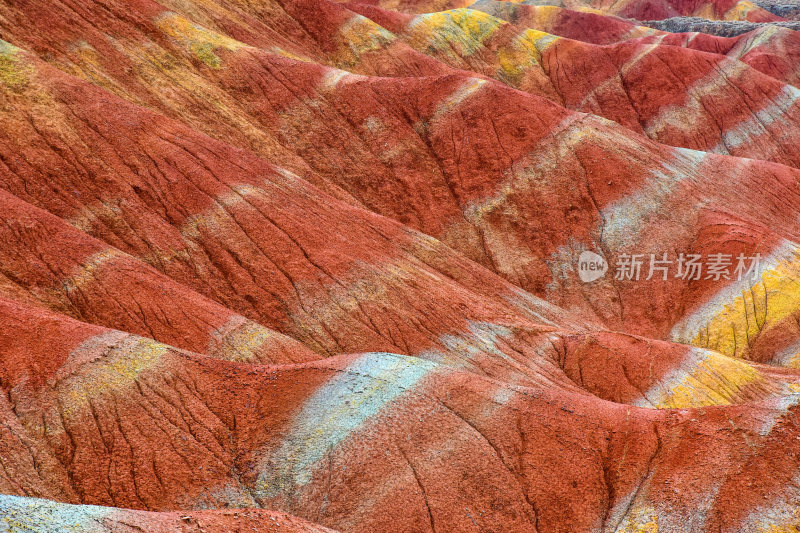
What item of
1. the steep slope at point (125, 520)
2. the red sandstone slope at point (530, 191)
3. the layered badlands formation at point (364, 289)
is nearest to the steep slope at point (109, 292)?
the layered badlands formation at point (364, 289)

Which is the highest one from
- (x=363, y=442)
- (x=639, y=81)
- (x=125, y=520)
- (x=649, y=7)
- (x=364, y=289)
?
(x=649, y=7)

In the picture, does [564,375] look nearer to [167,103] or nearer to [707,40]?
[167,103]

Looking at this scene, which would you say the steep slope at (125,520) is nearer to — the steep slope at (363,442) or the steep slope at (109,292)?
the steep slope at (363,442)

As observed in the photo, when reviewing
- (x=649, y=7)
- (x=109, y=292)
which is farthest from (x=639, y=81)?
(x=109, y=292)

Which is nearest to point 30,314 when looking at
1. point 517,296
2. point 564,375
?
point 564,375

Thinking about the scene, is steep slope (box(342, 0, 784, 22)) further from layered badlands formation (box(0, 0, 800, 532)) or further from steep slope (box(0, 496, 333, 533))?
steep slope (box(0, 496, 333, 533))

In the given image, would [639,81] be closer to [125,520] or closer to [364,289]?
[364,289]

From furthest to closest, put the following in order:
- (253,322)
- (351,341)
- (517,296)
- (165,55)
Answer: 1. (165,55)
2. (517,296)
3. (351,341)
4. (253,322)

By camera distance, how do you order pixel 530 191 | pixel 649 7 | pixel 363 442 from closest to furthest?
pixel 363 442, pixel 530 191, pixel 649 7
